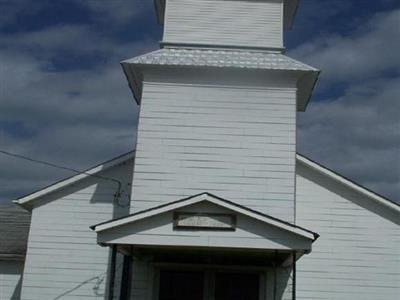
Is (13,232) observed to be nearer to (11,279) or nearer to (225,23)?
(11,279)

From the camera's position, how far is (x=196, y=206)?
1141 centimetres

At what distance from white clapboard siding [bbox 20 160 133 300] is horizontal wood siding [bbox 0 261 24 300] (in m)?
1.48

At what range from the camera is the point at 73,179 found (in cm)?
1495

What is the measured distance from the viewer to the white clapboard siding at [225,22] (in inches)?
599

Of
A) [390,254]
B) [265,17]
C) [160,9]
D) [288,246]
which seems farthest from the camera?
[160,9]

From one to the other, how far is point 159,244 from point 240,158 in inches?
131

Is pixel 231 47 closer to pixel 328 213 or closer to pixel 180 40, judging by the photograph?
pixel 180 40

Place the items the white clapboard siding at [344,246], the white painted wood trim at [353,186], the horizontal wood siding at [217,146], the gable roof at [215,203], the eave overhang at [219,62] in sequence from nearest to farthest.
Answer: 1. the gable roof at [215,203]
2. the horizontal wood siding at [217,146]
3. the eave overhang at [219,62]
4. the white clapboard siding at [344,246]
5. the white painted wood trim at [353,186]

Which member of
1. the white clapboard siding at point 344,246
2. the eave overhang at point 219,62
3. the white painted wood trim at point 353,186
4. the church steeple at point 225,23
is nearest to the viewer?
the eave overhang at point 219,62

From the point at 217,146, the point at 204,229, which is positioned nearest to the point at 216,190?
the point at 217,146

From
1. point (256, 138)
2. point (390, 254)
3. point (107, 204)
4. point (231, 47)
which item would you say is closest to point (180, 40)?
point (231, 47)

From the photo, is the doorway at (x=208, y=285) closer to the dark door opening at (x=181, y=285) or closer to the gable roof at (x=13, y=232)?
the dark door opening at (x=181, y=285)

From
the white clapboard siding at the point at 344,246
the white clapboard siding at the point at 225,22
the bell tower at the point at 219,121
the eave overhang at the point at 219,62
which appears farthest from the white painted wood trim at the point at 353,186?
the white clapboard siding at the point at 225,22

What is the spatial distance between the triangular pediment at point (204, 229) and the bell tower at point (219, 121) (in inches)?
73.4
